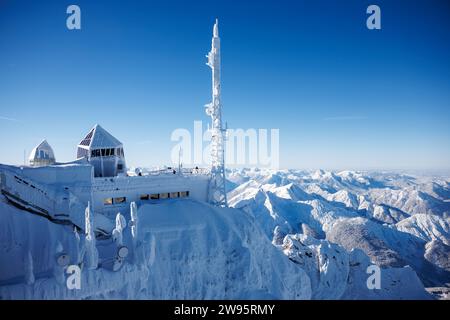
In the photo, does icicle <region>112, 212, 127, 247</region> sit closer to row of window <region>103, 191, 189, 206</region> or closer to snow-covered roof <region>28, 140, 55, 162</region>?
row of window <region>103, 191, 189, 206</region>

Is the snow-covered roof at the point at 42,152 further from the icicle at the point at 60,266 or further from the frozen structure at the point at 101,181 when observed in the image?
the icicle at the point at 60,266

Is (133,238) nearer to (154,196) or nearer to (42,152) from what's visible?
(154,196)

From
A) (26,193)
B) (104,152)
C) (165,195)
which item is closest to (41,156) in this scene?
(104,152)

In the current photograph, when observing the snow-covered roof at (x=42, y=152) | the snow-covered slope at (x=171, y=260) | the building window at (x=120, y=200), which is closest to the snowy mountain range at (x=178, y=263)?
the snow-covered slope at (x=171, y=260)

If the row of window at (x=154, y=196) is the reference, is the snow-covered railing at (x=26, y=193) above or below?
above
